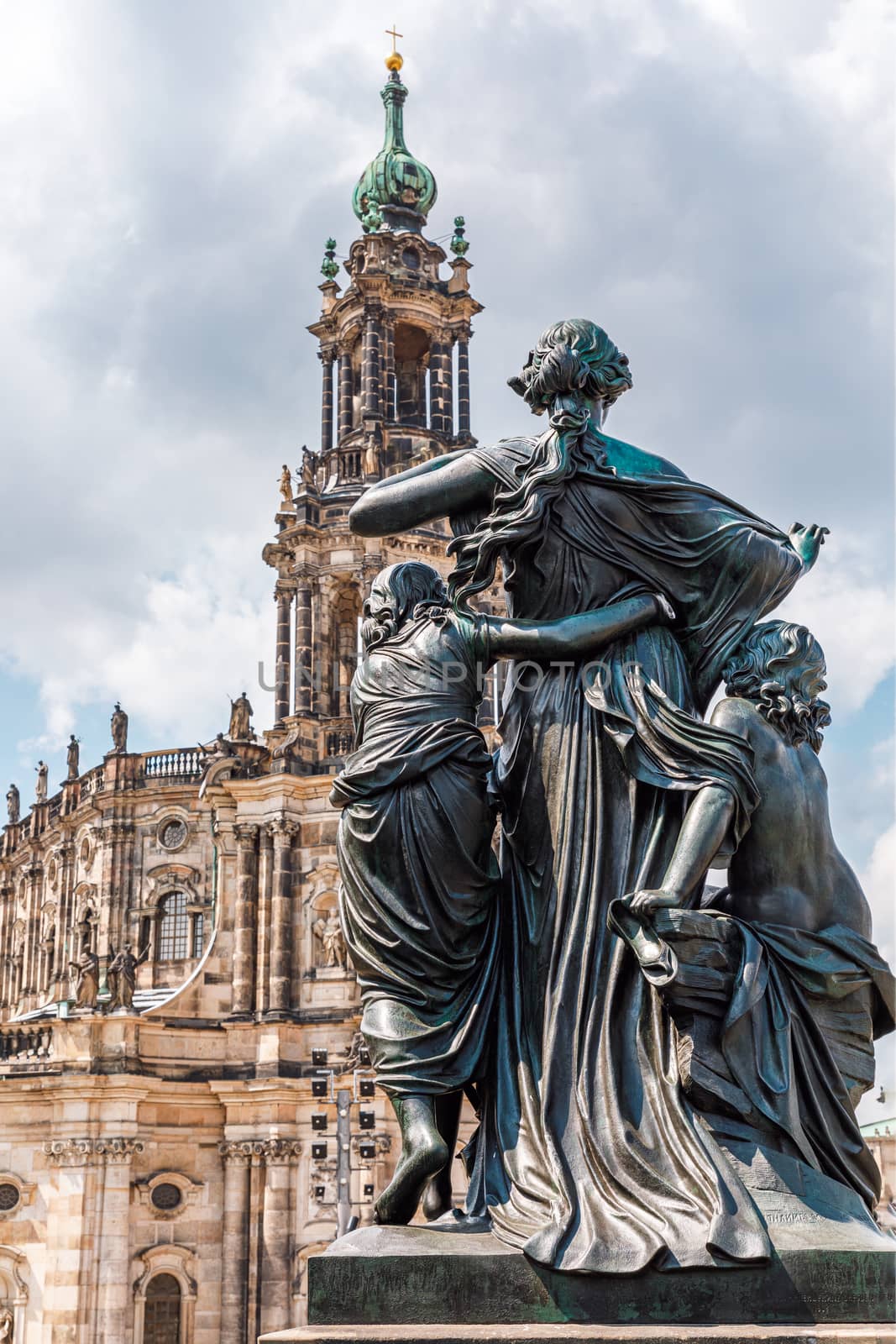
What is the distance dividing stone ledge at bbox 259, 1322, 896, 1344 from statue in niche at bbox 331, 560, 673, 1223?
1.26 ft

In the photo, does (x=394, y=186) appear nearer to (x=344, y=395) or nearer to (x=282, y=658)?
(x=344, y=395)

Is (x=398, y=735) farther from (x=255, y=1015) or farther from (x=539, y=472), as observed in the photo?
(x=255, y=1015)

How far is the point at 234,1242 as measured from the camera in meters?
35.1

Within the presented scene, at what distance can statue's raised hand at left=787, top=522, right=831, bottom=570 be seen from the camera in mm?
4516

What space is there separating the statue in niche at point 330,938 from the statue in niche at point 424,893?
110 feet

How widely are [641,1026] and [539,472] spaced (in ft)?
5.10

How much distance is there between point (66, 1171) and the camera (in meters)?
34.2

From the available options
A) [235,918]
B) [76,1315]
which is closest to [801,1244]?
[76,1315]

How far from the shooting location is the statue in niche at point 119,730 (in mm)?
50572

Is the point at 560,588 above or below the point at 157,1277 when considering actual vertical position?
above

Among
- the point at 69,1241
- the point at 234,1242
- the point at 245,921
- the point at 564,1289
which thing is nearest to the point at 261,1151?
the point at 234,1242

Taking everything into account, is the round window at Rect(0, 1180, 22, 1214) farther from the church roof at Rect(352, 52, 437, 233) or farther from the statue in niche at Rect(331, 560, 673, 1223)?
the statue in niche at Rect(331, 560, 673, 1223)

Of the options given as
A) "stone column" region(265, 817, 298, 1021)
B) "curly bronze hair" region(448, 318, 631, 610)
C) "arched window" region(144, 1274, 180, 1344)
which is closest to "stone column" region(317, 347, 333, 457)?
"stone column" region(265, 817, 298, 1021)

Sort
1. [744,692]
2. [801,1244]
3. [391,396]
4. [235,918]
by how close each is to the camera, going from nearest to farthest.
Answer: [801,1244], [744,692], [235,918], [391,396]
